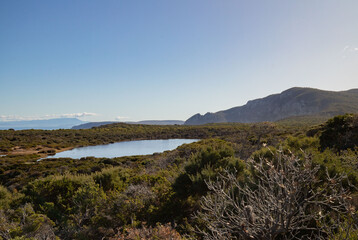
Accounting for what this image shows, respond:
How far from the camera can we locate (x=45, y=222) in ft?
15.1

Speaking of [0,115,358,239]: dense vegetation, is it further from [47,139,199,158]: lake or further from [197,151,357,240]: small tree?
→ [47,139,199,158]: lake

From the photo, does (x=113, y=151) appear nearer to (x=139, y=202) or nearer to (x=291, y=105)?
(x=139, y=202)

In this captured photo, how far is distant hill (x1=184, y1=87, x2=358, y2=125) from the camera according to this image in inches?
3464

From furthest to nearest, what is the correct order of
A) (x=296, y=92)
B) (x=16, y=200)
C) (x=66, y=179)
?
(x=296, y=92)
(x=66, y=179)
(x=16, y=200)

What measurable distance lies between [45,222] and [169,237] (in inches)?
134

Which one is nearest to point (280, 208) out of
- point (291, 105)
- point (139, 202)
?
point (139, 202)

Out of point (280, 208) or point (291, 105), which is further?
point (291, 105)

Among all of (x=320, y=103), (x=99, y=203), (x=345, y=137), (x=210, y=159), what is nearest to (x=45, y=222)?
(x=99, y=203)

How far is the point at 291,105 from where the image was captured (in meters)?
135

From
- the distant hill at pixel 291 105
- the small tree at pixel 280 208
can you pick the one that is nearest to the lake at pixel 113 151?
the small tree at pixel 280 208

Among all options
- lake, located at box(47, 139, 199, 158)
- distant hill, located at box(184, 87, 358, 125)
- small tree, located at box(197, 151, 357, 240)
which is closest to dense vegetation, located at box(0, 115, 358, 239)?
small tree, located at box(197, 151, 357, 240)

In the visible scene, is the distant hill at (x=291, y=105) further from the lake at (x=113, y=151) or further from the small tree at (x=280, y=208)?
the small tree at (x=280, y=208)

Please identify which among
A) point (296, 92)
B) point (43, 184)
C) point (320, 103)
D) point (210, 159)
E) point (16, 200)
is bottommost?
point (16, 200)

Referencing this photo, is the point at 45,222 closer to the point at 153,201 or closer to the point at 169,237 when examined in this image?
the point at 153,201
